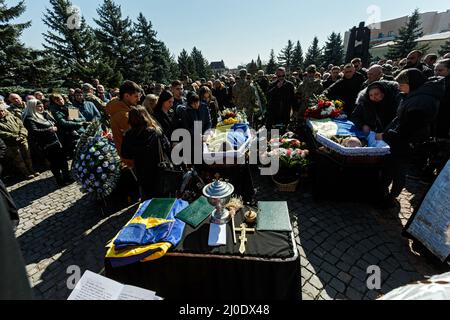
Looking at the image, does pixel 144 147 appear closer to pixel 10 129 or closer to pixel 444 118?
pixel 10 129

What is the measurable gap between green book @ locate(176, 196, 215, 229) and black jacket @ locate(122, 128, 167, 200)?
125 centimetres

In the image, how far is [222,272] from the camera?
2061 mm

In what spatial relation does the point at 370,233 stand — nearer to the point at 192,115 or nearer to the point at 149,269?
the point at 149,269

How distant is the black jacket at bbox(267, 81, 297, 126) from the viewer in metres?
7.55

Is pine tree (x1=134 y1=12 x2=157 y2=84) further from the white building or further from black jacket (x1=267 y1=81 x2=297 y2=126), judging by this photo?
the white building

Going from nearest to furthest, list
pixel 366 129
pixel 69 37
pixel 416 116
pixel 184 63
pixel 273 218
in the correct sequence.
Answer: pixel 273 218
pixel 416 116
pixel 366 129
pixel 69 37
pixel 184 63

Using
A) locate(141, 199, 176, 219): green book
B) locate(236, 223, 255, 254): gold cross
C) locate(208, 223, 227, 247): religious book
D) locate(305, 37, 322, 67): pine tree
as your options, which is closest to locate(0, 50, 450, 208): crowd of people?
locate(141, 199, 176, 219): green book

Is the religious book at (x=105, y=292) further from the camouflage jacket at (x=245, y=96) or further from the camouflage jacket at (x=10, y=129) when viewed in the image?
the camouflage jacket at (x=245, y=96)

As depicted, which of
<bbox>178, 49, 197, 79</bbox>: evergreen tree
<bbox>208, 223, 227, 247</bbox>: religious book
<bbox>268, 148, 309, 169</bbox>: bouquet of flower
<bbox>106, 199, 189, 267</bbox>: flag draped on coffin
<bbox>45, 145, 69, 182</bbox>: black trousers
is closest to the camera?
<bbox>106, 199, 189, 267</bbox>: flag draped on coffin

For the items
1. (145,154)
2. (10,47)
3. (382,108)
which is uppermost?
(10,47)

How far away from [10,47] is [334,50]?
39.8m

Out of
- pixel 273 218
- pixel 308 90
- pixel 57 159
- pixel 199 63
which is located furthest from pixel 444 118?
pixel 199 63

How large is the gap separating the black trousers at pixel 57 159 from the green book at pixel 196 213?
15.7 ft

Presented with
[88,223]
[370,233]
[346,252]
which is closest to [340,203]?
[370,233]
